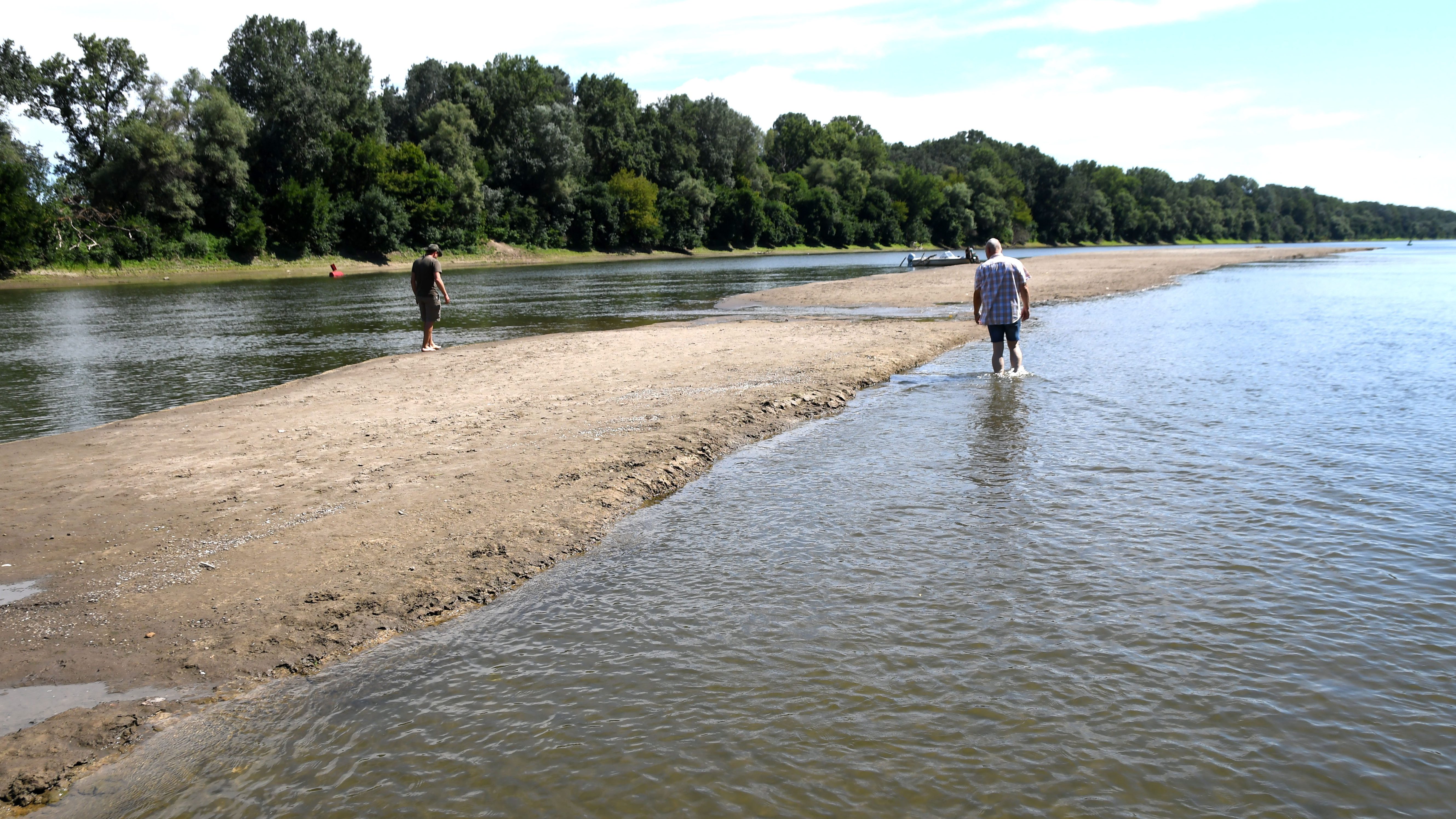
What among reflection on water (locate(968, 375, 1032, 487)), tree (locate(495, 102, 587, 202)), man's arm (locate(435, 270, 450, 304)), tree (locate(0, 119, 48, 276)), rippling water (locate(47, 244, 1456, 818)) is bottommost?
rippling water (locate(47, 244, 1456, 818))

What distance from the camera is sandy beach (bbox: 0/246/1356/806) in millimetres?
5062

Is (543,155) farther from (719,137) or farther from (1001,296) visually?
(1001,296)

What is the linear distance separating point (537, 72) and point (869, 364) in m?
111

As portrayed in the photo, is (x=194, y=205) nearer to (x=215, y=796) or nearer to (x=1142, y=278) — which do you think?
(x=1142, y=278)

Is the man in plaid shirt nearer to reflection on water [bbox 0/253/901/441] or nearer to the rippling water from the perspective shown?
the rippling water

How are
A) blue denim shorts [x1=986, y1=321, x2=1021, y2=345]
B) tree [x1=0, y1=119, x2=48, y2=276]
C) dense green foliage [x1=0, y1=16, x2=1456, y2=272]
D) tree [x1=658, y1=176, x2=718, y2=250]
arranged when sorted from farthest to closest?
1. tree [x1=658, y1=176, x2=718, y2=250]
2. dense green foliage [x1=0, y1=16, x2=1456, y2=272]
3. tree [x1=0, y1=119, x2=48, y2=276]
4. blue denim shorts [x1=986, y1=321, x2=1021, y2=345]

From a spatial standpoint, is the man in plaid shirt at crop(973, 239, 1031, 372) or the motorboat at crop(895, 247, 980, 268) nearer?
the man in plaid shirt at crop(973, 239, 1031, 372)

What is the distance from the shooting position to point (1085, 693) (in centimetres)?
451

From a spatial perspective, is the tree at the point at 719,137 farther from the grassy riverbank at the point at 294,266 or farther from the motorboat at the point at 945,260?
the motorboat at the point at 945,260

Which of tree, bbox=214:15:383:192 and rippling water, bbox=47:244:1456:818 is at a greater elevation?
tree, bbox=214:15:383:192

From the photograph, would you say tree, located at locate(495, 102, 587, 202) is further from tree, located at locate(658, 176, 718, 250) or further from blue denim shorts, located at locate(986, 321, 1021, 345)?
blue denim shorts, located at locate(986, 321, 1021, 345)

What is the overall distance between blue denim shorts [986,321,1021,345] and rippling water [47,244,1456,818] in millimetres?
4658

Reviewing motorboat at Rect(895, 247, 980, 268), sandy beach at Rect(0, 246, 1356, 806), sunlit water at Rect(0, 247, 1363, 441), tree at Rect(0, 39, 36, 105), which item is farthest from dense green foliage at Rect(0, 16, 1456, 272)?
sandy beach at Rect(0, 246, 1356, 806)

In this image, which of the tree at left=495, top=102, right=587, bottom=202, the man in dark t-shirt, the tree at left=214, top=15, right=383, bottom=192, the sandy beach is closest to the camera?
the sandy beach
